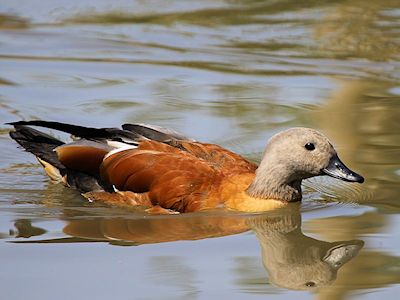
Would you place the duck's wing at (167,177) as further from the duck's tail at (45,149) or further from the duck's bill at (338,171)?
the duck's bill at (338,171)

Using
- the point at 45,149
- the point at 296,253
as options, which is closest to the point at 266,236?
the point at 296,253

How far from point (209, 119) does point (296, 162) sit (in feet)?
8.39

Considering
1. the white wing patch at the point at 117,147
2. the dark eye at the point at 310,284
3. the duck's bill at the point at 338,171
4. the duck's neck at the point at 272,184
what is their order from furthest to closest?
the white wing patch at the point at 117,147, the duck's neck at the point at 272,184, the duck's bill at the point at 338,171, the dark eye at the point at 310,284

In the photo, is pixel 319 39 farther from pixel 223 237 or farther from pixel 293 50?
pixel 223 237

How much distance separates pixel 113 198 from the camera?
30.3 feet

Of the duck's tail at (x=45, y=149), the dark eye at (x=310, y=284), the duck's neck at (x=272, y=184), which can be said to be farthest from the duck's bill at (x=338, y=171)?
the duck's tail at (x=45, y=149)

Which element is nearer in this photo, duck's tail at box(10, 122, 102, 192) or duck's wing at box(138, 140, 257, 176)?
duck's wing at box(138, 140, 257, 176)

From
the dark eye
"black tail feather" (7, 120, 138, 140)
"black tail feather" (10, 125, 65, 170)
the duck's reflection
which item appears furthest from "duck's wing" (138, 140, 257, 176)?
the dark eye

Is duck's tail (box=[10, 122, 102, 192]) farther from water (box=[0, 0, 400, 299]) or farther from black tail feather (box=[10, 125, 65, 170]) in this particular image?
water (box=[0, 0, 400, 299])

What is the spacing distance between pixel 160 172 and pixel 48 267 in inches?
68.5

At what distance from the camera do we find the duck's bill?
343 inches

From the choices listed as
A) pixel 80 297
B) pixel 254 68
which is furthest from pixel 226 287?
pixel 254 68

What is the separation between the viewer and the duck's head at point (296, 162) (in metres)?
8.72

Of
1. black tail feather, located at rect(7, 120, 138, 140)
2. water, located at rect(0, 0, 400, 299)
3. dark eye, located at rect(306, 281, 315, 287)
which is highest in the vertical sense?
black tail feather, located at rect(7, 120, 138, 140)
